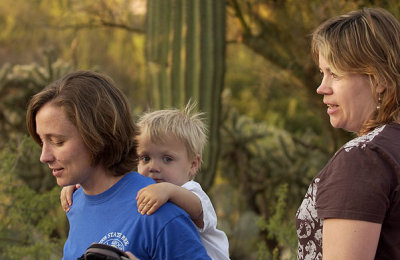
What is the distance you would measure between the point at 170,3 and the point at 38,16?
248 inches

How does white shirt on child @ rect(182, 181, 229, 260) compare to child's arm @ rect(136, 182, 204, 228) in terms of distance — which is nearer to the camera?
child's arm @ rect(136, 182, 204, 228)

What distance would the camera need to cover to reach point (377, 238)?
1655mm

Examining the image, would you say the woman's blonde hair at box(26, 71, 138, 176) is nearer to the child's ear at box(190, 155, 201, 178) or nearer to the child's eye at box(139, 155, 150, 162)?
the child's eye at box(139, 155, 150, 162)

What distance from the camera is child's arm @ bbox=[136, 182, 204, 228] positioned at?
6.47 ft

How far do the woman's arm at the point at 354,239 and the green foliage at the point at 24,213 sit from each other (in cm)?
279

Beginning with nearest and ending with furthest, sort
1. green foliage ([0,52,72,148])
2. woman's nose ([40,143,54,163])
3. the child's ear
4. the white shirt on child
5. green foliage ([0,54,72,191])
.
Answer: woman's nose ([40,143,54,163]) → the white shirt on child → the child's ear → green foliage ([0,54,72,191]) → green foliage ([0,52,72,148])

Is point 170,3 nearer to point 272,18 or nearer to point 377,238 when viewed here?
point 272,18

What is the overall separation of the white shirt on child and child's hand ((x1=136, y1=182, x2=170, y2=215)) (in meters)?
0.40

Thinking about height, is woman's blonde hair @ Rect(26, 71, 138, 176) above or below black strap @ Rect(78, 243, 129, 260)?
above

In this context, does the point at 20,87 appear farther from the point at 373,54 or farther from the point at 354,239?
the point at 354,239

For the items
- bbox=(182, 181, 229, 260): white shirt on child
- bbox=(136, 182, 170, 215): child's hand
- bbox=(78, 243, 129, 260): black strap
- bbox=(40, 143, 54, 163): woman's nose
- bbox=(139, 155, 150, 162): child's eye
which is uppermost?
bbox=(40, 143, 54, 163): woman's nose

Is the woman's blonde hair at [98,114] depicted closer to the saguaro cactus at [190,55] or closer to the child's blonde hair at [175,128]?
the child's blonde hair at [175,128]

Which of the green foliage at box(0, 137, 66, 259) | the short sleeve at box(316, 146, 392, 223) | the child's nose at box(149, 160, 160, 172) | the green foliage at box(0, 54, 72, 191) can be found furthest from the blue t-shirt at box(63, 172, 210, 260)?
the green foliage at box(0, 54, 72, 191)

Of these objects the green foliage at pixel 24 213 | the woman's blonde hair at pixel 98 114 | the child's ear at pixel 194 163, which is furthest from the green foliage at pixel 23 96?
the woman's blonde hair at pixel 98 114
